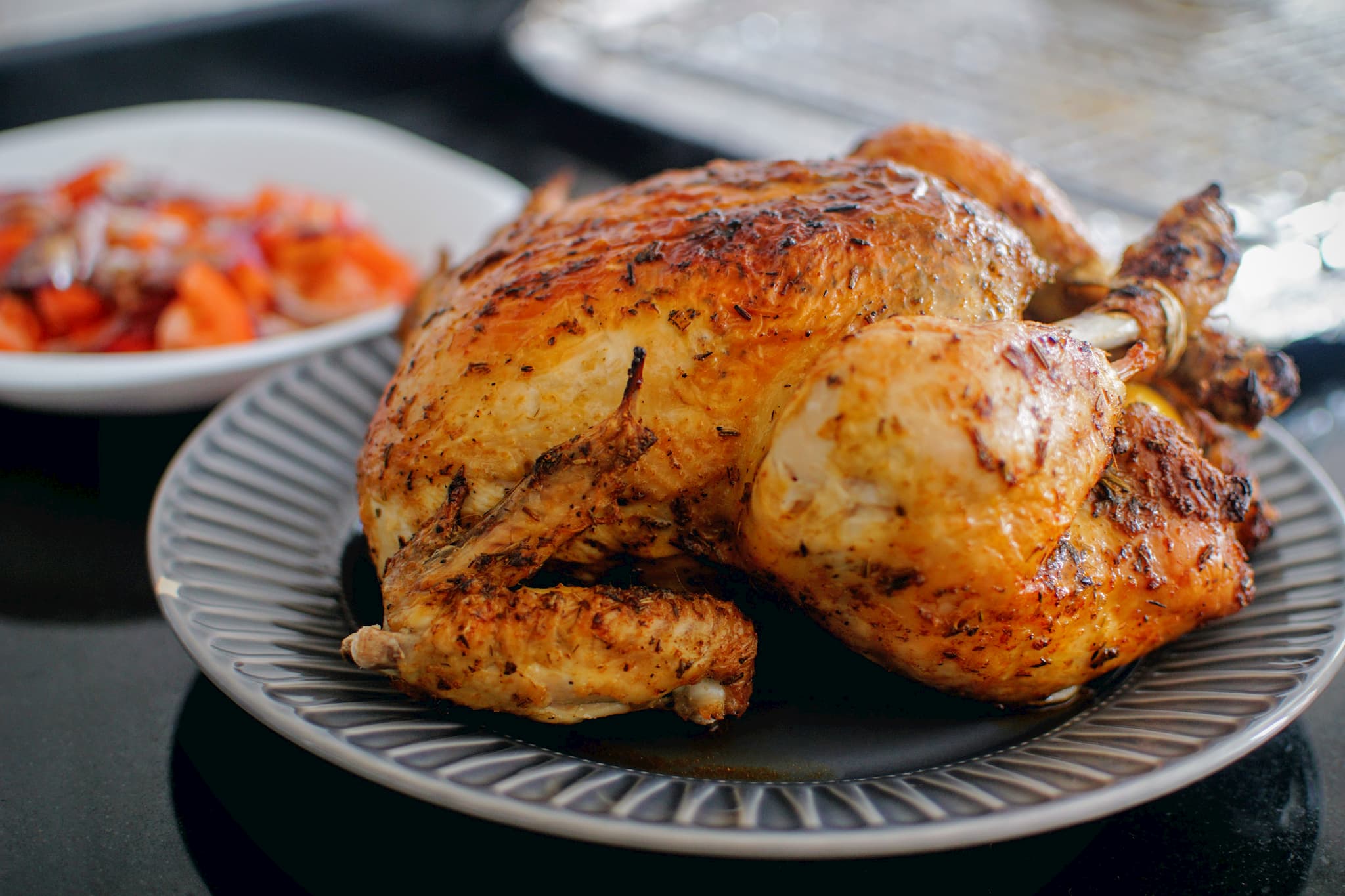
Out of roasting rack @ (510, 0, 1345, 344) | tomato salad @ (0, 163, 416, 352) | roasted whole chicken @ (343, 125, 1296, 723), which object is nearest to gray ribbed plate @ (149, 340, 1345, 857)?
roasted whole chicken @ (343, 125, 1296, 723)

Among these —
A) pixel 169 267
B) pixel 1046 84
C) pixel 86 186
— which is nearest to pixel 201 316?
pixel 169 267

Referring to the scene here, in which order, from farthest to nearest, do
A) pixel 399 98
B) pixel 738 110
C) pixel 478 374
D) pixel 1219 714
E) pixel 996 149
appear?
pixel 399 98 → pixel 738 110 → pixel 996 149 → pixel 478 374 → pixel 1219 714

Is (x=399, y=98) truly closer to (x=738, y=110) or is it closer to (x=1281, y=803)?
(x=738, y=110)

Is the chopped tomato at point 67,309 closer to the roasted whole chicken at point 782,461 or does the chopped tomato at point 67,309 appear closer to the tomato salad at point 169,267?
the tomato salad at point 169,267

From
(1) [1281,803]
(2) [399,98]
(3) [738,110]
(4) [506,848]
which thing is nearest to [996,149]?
(1) [1281,803]

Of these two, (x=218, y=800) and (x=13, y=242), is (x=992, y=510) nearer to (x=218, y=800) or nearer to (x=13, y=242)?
(x=218, y=800)

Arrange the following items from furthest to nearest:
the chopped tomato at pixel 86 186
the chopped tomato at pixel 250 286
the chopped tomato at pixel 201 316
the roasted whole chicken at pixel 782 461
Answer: the chopped tomato at pixel 86 186 → the chopped tomato at pixel 250 286 → the chopped tomato at pixel 201 316 → the roasted whole chicken at pixel 782 461

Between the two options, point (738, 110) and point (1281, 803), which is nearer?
point (1281, 803)


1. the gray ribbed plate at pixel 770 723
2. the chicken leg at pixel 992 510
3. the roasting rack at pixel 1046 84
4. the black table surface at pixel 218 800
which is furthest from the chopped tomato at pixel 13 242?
the chicken leg at pixel 992 510
